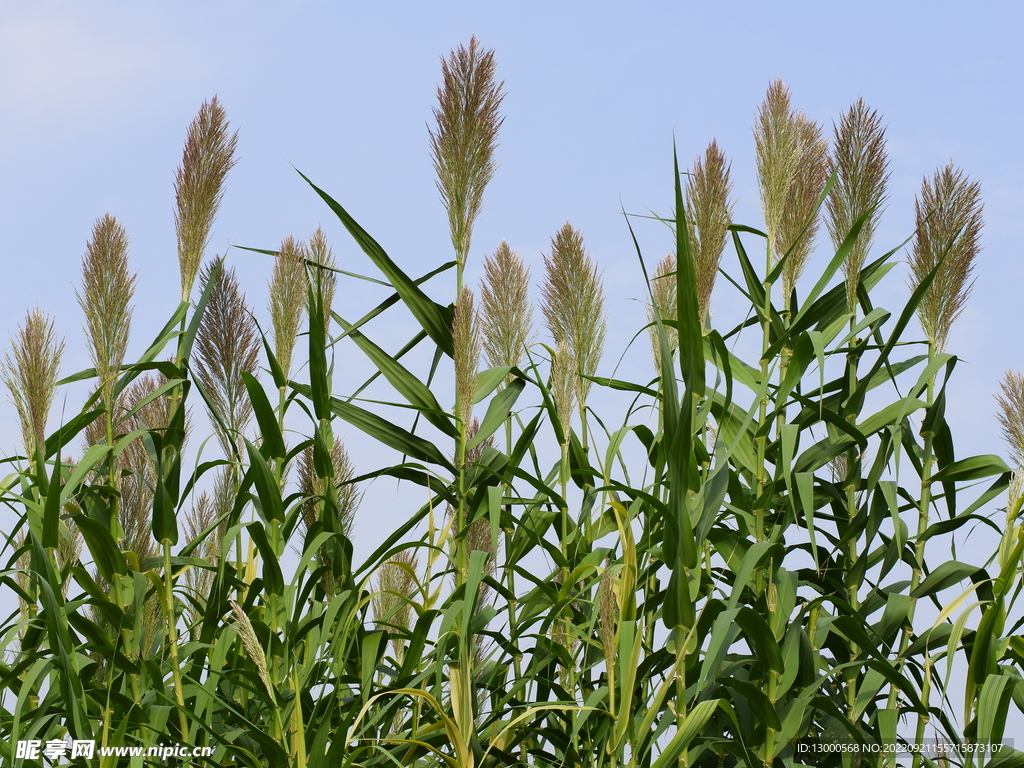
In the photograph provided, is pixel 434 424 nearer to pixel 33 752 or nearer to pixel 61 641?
pixel 61 641

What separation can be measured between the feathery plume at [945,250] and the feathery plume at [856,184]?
17cm

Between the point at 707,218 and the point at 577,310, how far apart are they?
43cm

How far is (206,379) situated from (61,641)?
742mm

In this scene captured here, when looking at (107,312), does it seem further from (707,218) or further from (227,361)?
(707,218)

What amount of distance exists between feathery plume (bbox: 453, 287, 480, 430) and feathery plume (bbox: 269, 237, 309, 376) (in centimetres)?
48

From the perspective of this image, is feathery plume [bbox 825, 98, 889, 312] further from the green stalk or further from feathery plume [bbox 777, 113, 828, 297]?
the green stalk

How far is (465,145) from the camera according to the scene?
2652mm

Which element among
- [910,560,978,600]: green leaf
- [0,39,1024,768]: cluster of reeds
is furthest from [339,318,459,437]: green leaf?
[910,560,978,600]: green leaf

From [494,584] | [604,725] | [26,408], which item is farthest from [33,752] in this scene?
[604,725]

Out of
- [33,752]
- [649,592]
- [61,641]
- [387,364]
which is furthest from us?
[387,364]

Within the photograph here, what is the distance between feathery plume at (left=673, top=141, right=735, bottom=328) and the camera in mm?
2521

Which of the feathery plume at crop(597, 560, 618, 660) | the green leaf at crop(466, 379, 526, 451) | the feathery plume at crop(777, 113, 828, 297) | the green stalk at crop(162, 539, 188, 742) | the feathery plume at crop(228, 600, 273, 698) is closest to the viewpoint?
the feathery plume at crop(228, 600, 273, 698)

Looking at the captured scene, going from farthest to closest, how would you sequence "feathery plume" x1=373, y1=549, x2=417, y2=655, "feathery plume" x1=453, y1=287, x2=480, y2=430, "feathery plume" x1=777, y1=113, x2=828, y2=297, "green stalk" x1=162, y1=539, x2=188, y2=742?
1. "feathery plume" x1=373, y1=549, x2=417, y2=655
2. "feathery plume" x1=777, y1=113, x2=828, y2=297
3. "feathery plume" x1=453, y1=287, x2=480, y2=430
4. "green stalk" x1=162, y1=539, x2=188, y2=742

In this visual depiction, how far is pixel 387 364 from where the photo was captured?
261 cm
